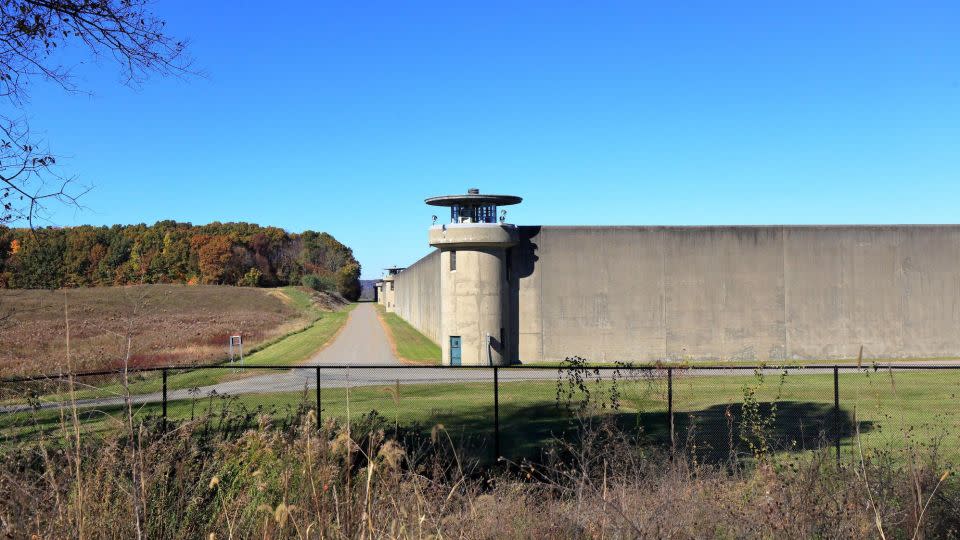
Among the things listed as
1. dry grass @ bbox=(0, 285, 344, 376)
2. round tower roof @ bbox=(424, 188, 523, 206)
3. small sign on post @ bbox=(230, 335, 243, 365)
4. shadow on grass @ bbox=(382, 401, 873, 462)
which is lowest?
shadow on grass @ bbox=(382, 401, 873, 462)

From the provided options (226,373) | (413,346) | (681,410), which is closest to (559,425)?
(681,410)

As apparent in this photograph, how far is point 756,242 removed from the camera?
2959 centimetres

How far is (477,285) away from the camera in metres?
28.0

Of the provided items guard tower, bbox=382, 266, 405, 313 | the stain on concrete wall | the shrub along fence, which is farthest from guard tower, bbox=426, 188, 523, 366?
guard tower, bbox=382, 266, 405, 313

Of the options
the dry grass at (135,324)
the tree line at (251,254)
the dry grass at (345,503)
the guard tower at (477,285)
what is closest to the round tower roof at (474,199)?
the guard tower at (477,285)

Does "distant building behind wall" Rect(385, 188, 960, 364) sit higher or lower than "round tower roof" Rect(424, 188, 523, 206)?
lower

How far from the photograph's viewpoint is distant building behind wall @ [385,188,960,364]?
2825 centimetres

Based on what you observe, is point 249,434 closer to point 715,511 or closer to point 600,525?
point 600,525

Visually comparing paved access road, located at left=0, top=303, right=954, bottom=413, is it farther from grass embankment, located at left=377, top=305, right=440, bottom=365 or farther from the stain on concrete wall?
the stain on concrete wall

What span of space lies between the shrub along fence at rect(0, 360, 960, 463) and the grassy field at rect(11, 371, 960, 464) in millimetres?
49

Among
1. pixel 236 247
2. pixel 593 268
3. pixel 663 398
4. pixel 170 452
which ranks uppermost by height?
pixel 236 247

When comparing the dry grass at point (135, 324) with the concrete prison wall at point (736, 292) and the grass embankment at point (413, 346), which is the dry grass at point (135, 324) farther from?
the concrete prison wall at point (736, 292)

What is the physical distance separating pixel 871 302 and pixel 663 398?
1604 cm

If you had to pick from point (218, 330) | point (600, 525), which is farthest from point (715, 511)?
point (218, 330)
